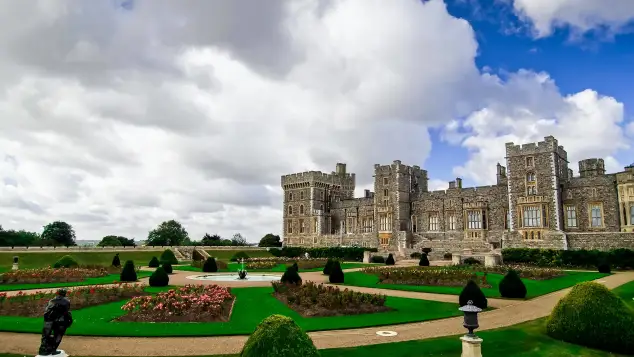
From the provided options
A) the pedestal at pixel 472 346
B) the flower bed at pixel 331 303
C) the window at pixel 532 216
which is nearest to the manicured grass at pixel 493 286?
the flower bed at pixel 331 303

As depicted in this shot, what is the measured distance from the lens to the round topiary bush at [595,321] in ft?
36.4

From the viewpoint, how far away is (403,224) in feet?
205

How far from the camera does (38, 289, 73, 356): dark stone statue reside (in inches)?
354

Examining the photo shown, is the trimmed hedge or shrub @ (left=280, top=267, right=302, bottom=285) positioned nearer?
shrub @ (left=280, top=267, right=302, bottom=285)

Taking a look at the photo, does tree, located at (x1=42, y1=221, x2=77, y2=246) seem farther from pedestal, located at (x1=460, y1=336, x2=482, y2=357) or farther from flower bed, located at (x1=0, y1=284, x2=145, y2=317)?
pedestal, located at (x1=460, y1=336, x2=482, y2=357)

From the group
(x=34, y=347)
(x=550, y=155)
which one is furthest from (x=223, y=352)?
(x=550, y=155)

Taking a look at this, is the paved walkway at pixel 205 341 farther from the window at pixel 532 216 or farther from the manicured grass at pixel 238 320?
the window at pixel 532 216

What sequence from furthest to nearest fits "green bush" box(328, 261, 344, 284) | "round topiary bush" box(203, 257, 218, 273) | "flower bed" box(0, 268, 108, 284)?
1. "round topiary bush" box(203, 257, 218, 273)
2. "flower bed" box(0, 268, 108, 284)
3. "green bush" box(328, 261, 344, 284)

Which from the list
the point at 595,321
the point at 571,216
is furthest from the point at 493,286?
the point at 571,216

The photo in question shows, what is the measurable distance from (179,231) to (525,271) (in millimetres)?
85218

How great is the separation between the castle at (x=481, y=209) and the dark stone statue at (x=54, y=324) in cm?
4505

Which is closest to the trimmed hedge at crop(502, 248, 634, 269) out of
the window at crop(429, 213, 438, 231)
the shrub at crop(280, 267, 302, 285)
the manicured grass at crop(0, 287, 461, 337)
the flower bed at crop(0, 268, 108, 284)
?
the window at crop(429, 213, 438, 231)

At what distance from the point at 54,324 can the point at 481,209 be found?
52979 mm

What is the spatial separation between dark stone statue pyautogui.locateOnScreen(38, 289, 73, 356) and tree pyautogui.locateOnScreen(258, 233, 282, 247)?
78217 millimetres
